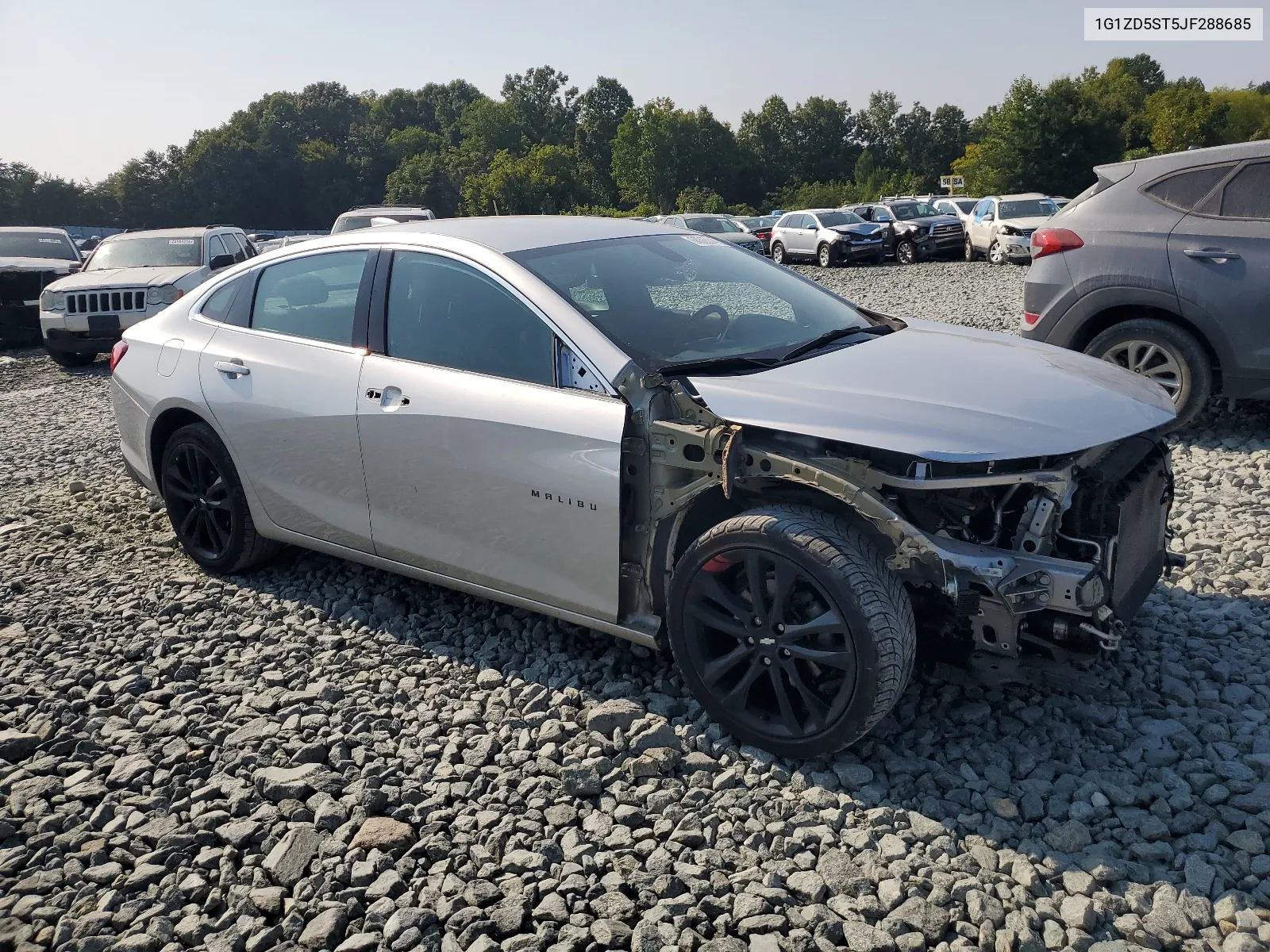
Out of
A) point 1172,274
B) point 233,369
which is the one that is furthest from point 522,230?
point 1172,274

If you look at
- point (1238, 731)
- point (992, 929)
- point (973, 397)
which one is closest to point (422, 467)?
point (973, 397)

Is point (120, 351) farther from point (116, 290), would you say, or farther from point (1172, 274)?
point (116, 290)

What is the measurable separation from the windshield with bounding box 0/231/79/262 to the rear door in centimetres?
1640

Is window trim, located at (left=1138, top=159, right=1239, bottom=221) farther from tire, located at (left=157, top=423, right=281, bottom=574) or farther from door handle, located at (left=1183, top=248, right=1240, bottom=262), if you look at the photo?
tire, located at (left=157, top=423, right=281, bottom=574)

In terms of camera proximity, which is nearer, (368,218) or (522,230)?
(522,230)

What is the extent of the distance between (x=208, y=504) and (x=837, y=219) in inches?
956

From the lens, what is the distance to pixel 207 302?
507 centimetres

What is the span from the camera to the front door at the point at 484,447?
3.52 meters

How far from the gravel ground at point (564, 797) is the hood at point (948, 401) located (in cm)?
104

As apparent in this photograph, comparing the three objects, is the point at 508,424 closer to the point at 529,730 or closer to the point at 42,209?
the point at 529,730

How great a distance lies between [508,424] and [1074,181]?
54000 millimetres

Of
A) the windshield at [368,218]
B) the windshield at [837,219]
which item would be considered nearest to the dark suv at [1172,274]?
the windshield at [368,218]

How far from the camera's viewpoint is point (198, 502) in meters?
5.05

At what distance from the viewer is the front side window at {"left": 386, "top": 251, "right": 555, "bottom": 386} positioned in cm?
374
